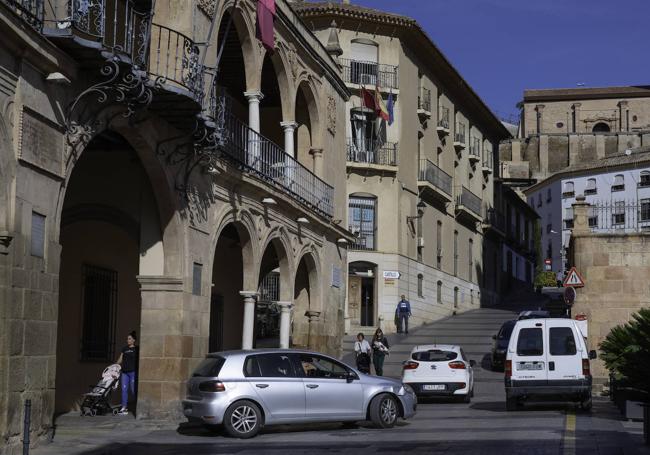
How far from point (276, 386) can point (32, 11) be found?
6863mm

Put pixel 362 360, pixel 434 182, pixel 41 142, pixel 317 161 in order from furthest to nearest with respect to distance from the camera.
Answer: pixel 434 182
pixel 362 360
pixel 317 161
pixel 41 142

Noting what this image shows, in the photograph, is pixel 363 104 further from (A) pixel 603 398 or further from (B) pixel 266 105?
(A) pixel 603 398

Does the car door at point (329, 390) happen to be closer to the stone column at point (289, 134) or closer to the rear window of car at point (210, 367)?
the rear window of car at point (210, 367)

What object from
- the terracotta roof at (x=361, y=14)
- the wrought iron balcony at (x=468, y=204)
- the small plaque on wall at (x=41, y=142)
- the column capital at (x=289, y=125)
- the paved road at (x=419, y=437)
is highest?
the terracotta roof at (x=361, y=14)

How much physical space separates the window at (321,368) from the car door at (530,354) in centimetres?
493

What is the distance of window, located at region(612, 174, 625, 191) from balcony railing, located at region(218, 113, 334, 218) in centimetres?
5018

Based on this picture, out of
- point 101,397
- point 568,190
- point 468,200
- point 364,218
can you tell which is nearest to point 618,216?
point 364,218

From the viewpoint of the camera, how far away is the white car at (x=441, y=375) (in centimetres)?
2498

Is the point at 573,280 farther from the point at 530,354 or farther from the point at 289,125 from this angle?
the point at 289,125

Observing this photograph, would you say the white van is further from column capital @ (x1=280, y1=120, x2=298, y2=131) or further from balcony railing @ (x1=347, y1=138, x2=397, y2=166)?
balcony railing @ (x1=347, y1=138, x2=397, y2=166)

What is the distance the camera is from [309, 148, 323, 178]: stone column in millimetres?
27531

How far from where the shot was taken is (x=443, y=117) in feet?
168

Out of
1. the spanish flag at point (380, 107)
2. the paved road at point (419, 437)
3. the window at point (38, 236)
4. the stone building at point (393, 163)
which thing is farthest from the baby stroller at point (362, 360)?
the window at point (38, 236)

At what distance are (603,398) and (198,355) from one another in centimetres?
1077
